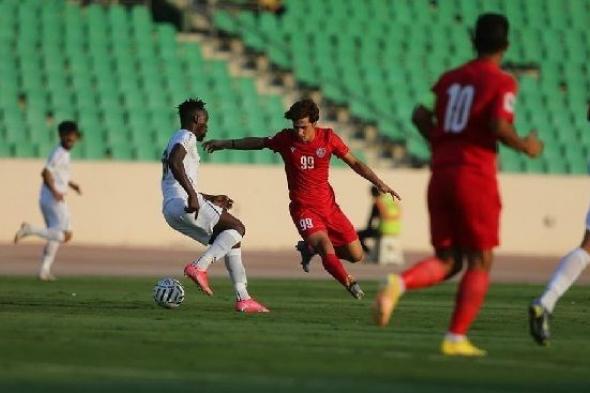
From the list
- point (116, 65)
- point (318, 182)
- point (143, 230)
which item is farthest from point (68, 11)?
point (318, 182)

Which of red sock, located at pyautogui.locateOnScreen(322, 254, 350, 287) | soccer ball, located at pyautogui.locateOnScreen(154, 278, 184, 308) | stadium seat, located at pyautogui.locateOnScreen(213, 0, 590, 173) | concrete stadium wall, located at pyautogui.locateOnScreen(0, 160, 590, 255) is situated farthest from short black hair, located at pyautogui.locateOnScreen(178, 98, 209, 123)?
stadium seat, located at pyautogui.locateOnScreen(213, 0, 590, 173)

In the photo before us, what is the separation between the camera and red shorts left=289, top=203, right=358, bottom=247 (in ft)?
58.7

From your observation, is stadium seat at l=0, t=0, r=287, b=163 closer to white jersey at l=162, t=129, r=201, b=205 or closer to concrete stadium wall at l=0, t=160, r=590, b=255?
concrete stadium wall at l=0, t=160, r=590, b=255

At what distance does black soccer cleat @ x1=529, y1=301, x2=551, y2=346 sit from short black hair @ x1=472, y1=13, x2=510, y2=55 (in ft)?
6.12

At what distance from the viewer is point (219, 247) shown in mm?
16531

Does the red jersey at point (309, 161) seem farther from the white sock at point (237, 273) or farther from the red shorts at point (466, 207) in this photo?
the red shorts at point (466, 207)

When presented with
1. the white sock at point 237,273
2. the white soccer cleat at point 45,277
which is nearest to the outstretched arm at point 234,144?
the white sock at point 237,273

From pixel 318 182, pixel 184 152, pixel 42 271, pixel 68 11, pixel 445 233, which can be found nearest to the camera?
pixel 445 233

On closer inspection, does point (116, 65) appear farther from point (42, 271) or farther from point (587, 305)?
point (587, 305)

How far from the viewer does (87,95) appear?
34.4 meters

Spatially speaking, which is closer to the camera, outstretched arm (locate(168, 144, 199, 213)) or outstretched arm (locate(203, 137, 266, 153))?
outstretched arm (locate(168, 144, 199, 213))

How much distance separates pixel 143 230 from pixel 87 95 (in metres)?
2.91

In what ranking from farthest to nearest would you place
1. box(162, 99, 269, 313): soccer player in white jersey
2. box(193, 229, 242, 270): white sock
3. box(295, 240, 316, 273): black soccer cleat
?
1. box(295, 240, 316, 273): black soccer cleat
2. box(193, 229, 242, 270): white sock
3. box(162, 99, 269, 313): soccer player in white jersey

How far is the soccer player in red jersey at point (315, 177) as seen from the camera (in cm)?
1728
